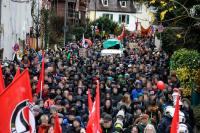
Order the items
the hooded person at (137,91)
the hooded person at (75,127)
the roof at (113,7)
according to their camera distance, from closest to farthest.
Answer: the hooded person at (75,127) → the hooded person at (137,91) → the roof at (113,7)

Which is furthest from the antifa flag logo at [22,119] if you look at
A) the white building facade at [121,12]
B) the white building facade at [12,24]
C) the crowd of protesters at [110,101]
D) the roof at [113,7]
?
the white building facade at [121,12]

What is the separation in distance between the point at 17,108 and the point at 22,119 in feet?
0.72

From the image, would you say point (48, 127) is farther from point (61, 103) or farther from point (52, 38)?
point (52, 38)

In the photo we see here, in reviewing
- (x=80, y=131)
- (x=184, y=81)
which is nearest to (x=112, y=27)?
(x=184, y=81)

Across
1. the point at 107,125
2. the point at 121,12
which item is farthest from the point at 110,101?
the point at 121,12

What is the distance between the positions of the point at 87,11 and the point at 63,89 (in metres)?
67.3

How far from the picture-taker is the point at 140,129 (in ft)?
40.6

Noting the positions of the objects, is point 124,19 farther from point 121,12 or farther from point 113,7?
point 113,7

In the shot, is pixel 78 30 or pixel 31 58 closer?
pixel 31 58

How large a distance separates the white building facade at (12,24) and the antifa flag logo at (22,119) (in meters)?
22.6

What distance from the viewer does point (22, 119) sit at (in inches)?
354

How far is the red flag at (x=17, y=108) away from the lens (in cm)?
866

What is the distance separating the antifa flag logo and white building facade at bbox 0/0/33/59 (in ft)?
74.2

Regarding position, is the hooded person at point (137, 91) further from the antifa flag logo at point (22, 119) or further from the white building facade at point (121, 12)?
the white building facade at point (121, 12)
